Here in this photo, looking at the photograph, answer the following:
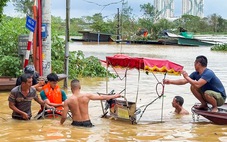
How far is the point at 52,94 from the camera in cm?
956

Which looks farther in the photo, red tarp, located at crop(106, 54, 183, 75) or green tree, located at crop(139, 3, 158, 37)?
green tree, located at crop(139, 3, 158, 37)

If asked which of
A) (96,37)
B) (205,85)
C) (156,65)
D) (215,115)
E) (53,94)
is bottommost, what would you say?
(215,115)

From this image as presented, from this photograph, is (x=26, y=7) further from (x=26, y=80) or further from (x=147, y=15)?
(x=147, y=15)

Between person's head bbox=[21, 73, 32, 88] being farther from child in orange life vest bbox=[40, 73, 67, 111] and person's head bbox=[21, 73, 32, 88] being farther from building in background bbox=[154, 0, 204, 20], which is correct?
building in background bbox=[154, 0, 204, 20]

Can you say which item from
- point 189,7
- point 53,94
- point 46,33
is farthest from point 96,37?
point 189,7

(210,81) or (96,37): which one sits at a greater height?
(96,37)

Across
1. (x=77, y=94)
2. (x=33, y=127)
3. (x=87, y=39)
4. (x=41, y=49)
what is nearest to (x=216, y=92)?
(x=77, y=94)

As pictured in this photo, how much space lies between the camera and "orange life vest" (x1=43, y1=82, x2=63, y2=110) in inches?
375

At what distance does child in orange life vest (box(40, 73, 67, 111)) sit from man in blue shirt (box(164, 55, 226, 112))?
224 centimetres

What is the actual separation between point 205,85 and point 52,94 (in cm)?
323

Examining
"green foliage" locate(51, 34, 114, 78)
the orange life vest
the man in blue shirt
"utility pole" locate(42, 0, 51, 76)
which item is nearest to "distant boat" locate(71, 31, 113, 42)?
"green foliage" locate(51, 34, 114, 78)

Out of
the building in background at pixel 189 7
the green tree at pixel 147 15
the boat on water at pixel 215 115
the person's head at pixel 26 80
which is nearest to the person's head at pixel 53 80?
the person's head at pixel 26 80

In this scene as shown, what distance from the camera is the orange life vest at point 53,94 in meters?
9.52

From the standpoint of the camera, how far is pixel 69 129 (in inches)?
340
